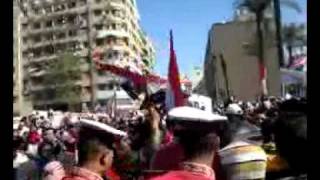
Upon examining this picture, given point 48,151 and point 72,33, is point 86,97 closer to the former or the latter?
point 72,33

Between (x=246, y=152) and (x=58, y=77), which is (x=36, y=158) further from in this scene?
(x=58, y=77)

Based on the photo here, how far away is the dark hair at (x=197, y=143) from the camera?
9.77 feet

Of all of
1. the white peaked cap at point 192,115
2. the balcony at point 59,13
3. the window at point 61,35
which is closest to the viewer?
the white peaked cap at point 192,115

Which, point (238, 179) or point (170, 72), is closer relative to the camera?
point (238, 179)

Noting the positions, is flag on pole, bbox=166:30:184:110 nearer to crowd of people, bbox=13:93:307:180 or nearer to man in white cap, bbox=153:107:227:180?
crowd of people, bbox=13:93:307:180

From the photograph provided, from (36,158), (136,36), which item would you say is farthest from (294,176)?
(136,36)

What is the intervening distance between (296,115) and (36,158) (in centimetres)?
747

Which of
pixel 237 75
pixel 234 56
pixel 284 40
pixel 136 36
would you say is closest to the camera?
pixel 284 40

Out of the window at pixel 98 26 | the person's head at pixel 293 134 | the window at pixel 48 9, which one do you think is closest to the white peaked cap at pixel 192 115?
the person's head at pixel 293 134

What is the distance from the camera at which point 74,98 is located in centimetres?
7275

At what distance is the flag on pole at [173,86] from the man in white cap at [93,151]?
2.26 metres

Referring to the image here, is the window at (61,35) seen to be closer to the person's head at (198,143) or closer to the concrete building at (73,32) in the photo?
the concrete building at (73,32)

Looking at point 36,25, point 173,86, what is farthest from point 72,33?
point 173,86

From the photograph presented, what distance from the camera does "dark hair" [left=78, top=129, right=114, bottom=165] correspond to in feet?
10.7
